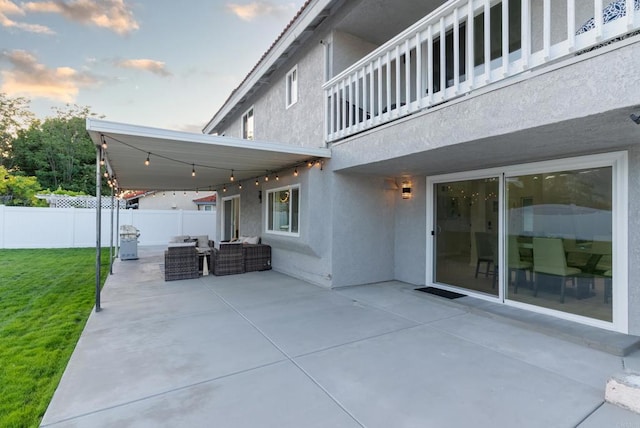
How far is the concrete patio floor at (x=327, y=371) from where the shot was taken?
2.63 metres

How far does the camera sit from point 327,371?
133 inches

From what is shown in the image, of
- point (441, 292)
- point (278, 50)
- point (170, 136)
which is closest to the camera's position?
point (170, 136)

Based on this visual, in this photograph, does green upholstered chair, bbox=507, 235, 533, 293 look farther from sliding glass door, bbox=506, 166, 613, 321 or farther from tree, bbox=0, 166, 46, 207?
tree, bbox=0, 166, 46, 207

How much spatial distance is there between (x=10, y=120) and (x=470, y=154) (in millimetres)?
38729

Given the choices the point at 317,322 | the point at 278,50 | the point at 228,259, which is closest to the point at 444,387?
the point at 317,322

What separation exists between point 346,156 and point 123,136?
4118 millimetres

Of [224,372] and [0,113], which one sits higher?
[0,113]

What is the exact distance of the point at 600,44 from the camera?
3180mm

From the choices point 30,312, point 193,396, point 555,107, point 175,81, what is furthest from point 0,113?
point 555,107

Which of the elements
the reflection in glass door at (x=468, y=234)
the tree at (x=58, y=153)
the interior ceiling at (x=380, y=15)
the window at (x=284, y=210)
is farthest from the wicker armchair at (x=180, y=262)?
the tree at (x=58, y=153)

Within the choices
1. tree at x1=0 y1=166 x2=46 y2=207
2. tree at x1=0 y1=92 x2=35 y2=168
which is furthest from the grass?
tree at x1=0 y1=92 x2=35 y2=168

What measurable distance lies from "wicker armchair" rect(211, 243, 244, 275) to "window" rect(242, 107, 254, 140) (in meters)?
5.04

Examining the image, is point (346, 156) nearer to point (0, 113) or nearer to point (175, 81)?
point (175, 81)

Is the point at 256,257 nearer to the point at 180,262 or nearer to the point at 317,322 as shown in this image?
the point at 180,262
